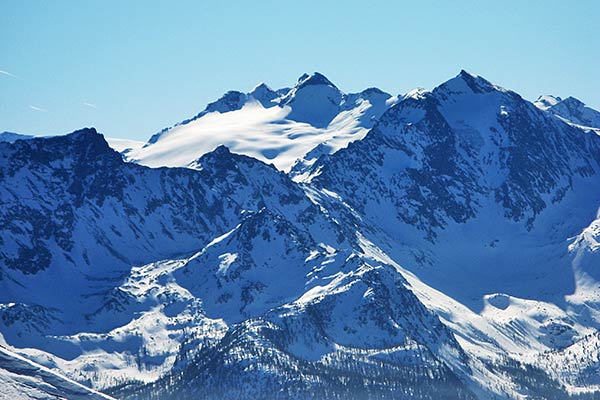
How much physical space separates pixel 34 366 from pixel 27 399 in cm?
696

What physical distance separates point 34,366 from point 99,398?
8717 millimetres

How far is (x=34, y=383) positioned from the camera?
6378 inches

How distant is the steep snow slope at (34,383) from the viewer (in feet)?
524

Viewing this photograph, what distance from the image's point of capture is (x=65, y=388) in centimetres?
16438

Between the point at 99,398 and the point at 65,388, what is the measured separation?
4.31 metres

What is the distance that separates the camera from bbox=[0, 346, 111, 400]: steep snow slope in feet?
524

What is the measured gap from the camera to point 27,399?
158 meters

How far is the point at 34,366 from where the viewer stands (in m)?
164

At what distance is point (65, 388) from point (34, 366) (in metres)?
4.55

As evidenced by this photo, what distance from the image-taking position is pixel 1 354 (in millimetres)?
165250

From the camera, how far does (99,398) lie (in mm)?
163875

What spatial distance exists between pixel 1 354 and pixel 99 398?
1306 cm
